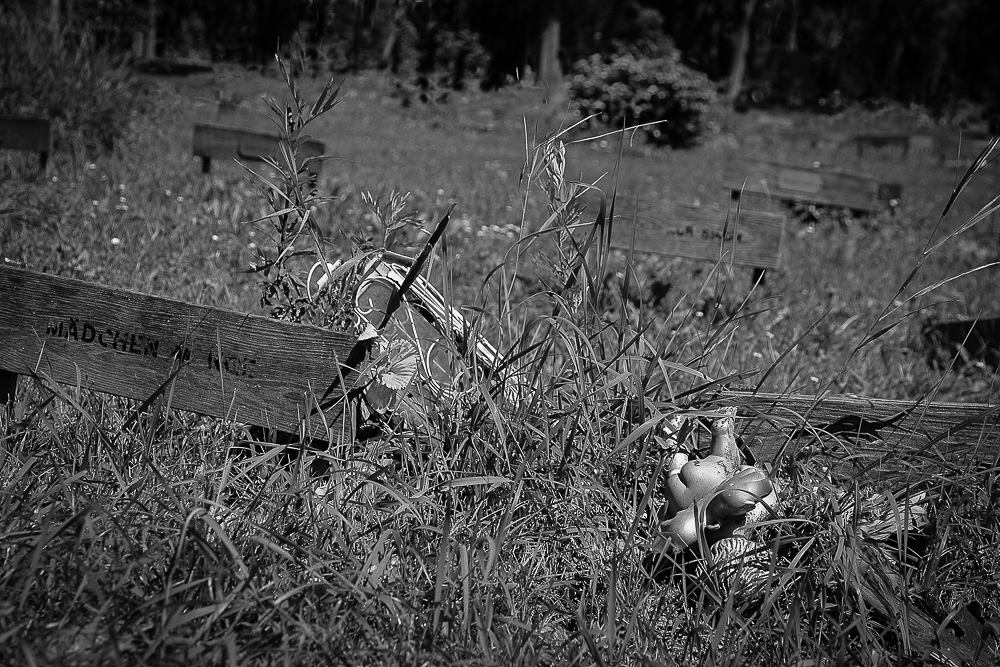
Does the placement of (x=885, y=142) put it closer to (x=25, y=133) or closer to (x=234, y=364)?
(x=25, y=133)

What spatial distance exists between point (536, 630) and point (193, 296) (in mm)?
2336

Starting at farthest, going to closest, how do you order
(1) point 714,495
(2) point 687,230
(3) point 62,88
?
(3) point 62,88 < (2) point 687,230 < (1) point 714,495

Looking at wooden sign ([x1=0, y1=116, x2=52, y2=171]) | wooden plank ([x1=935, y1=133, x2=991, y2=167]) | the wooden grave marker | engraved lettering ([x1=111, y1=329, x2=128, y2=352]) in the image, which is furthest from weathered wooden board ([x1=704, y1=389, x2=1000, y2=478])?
the wooden grave marker

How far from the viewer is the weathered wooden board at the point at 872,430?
6.75ft

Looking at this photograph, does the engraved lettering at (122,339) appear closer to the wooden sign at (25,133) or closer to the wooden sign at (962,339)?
the wooden sign at (962,339)

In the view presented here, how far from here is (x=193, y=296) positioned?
3.34 meters

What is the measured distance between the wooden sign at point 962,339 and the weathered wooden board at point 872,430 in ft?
7.19

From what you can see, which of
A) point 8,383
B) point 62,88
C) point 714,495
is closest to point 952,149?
point 62,88

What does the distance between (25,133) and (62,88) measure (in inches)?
84.8

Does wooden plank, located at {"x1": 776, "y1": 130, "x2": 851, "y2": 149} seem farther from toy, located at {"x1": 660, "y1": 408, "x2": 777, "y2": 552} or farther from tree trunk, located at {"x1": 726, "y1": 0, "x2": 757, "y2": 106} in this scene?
toy, located at {"x1": 660, "y1": 408, "x2": 777, "y2": 552}

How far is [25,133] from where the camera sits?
18.3 ft

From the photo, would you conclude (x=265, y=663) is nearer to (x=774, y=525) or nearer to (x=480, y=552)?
(x=480, y=552)

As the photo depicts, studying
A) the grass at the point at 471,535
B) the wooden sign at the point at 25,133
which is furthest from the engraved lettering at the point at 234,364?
the wooden sign at the point at 25,133

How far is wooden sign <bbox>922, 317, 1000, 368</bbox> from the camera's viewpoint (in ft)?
13.7
